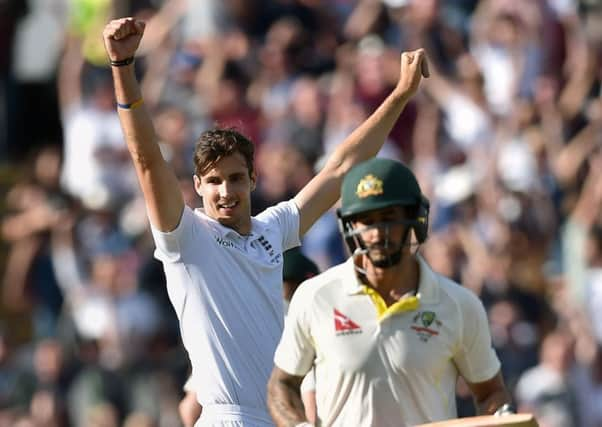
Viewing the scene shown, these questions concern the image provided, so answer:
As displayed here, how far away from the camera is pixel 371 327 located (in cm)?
653

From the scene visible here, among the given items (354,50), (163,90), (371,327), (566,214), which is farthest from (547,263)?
(371,327)

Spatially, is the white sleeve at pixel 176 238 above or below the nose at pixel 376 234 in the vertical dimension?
below

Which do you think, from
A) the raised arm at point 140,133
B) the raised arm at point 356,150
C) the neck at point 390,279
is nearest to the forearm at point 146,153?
the raised arm at point 140,133

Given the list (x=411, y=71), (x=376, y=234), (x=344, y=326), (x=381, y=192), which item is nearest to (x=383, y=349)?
(x=344, y=326)

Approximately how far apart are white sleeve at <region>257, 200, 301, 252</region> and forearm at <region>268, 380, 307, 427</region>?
1.73 meters

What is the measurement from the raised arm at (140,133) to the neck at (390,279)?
138 cm

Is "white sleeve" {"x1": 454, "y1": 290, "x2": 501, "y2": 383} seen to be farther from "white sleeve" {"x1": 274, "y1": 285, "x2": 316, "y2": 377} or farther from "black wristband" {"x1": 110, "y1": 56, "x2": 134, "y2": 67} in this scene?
"black wristband" {"x1": 110, "y1": 56, "x2": 134, "y2": 67}

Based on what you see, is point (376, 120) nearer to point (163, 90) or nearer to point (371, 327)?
point (371, 327)

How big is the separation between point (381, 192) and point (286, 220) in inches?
79.2

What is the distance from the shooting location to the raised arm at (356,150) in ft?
28.2

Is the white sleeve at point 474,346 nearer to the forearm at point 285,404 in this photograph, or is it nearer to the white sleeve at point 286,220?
the forearm at point 285,404

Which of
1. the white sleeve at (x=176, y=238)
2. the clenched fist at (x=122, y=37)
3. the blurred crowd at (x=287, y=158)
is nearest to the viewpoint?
the clenched fist at (x=122, y=37)

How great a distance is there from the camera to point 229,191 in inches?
315

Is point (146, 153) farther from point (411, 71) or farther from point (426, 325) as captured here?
point (426, 325)
